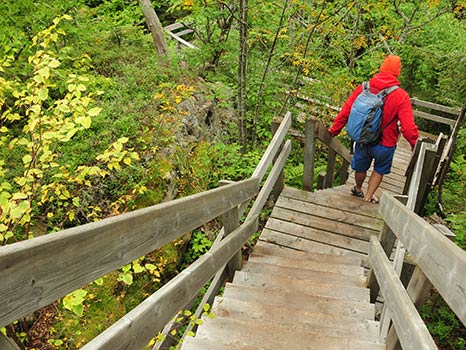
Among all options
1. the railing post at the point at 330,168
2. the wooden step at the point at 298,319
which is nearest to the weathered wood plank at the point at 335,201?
the railing post at the point at 330,168

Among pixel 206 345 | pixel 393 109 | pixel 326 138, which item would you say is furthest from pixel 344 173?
pixel 206 345

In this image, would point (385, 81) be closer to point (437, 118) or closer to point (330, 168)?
point (330, 168)

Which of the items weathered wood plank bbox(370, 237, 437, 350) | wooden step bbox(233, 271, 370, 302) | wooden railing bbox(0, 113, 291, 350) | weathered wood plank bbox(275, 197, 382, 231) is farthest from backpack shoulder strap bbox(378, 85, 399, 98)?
wooden railing bbox(0, 113, 291, 350)

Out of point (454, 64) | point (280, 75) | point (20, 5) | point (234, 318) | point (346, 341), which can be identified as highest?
point (454, 64)

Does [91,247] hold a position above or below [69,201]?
above

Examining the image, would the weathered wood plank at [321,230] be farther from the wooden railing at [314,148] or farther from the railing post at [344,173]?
the railing post at [344,173]

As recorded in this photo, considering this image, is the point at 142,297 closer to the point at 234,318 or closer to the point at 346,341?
the point at 234,318

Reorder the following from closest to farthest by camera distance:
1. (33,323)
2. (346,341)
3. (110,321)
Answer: (346,341) < (33,323) < (110,321)

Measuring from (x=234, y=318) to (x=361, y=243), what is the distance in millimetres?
2538

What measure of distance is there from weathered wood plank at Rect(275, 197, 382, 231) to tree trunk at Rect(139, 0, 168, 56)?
4800mm

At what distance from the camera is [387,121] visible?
4902 millimetres

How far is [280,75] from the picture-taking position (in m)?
8.43

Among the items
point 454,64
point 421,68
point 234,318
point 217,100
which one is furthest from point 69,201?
point 421,68

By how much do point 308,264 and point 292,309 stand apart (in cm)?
119
